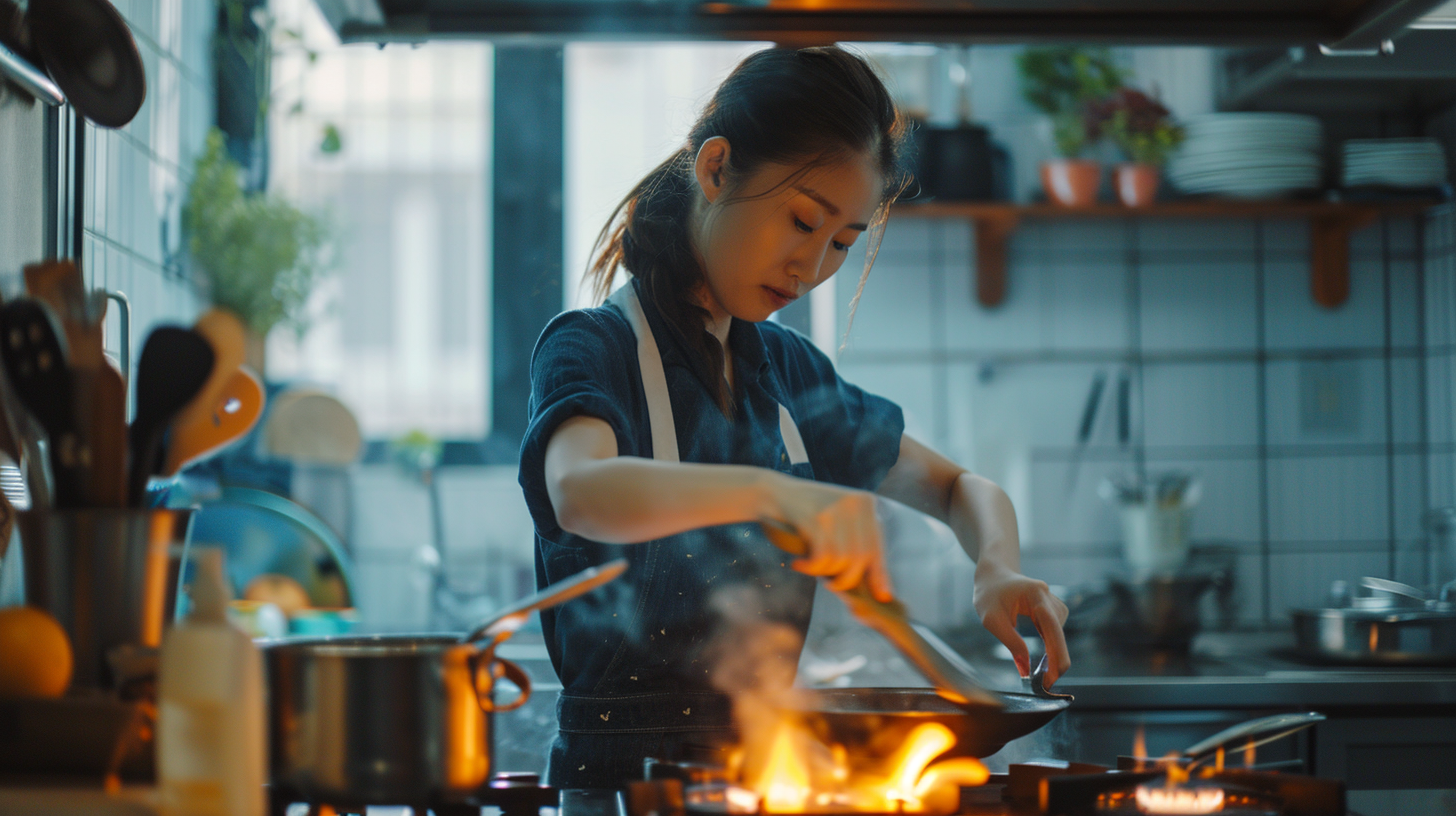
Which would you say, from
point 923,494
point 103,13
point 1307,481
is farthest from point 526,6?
point 1307,481

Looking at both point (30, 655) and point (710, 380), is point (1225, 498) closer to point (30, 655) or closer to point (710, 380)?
point (710, 380)

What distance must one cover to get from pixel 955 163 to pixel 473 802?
1.63 meters

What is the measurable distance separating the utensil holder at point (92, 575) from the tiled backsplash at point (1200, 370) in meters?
1.62

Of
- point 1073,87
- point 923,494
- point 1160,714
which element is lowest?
point 1160,714

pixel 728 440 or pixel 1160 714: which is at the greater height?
pixel 728 440

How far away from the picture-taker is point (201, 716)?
55 centimetres

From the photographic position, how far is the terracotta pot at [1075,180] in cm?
204

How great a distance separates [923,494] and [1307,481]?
1.34 metres

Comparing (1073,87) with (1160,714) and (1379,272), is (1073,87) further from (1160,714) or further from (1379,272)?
(1160,714)

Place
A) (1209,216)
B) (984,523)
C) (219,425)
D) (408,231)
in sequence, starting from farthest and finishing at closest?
(408,231)
(1209,216)
(984,523)
(219,425)

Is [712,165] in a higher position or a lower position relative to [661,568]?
higher

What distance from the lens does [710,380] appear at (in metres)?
1.06

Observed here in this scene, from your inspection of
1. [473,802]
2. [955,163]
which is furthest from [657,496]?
[955,163]

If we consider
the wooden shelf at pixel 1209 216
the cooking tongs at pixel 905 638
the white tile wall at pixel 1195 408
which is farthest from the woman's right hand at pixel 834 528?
the white tile wall at pixel 1195 408
